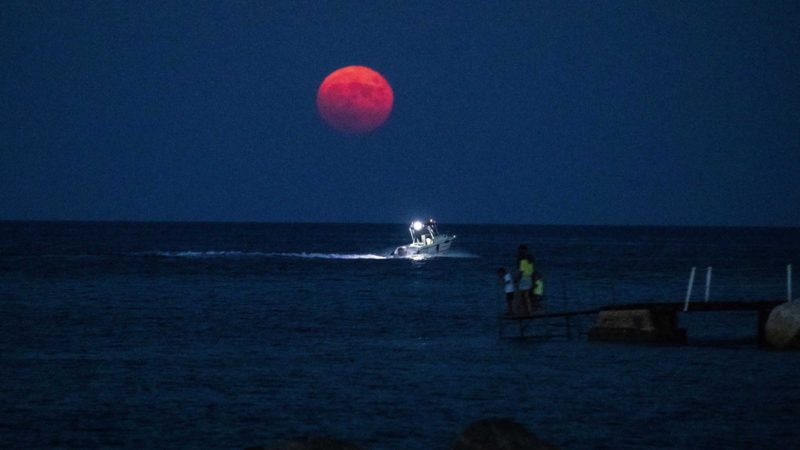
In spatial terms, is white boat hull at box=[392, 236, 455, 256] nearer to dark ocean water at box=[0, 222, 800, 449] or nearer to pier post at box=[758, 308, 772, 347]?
dark ocean water at box=[0, 222, 800, 449]

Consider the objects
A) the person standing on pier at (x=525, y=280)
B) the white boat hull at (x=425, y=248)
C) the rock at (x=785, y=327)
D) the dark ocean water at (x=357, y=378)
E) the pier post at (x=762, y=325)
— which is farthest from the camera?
the white boat hull at (x=425, y=248)

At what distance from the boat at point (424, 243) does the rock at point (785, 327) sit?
67047 mm

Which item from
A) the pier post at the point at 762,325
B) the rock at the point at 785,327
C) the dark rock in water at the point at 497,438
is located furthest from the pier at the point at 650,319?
the dark rock in water at the point at 497,438

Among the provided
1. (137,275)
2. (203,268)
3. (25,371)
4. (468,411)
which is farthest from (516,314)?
(203,268)

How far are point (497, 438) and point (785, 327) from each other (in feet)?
64.8

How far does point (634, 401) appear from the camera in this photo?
77.8 ft

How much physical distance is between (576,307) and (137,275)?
38213mm

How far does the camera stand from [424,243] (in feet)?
333

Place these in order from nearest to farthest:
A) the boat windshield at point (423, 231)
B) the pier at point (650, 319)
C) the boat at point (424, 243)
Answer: the pier at point (650, 319) < the boat at point (424, 243) < the boat windshield at point (423, 231)

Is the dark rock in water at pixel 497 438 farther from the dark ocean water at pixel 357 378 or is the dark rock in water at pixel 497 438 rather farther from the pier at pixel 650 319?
the pier at pixel 650 319

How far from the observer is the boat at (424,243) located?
10000cm

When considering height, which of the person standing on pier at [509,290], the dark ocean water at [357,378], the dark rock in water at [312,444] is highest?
the person standing on pier at [509,290]

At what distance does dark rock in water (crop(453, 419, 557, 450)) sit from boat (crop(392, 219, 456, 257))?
84.2 meters

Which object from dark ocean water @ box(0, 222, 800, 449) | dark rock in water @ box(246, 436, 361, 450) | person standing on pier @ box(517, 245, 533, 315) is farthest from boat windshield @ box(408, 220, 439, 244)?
dark rock in water @ box(246, 436, 361, 450)
